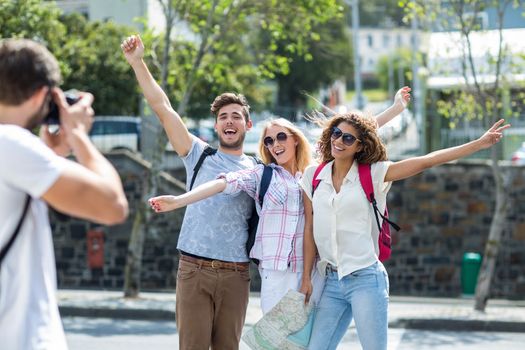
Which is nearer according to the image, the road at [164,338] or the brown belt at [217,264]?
the brown belt at [217,264]

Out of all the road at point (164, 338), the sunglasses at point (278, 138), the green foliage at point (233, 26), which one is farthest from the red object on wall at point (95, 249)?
the sunglasses at point (278, 138)

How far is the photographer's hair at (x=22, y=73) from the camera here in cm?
339

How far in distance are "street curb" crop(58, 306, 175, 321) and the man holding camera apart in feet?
32.8

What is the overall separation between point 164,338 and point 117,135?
400 inches

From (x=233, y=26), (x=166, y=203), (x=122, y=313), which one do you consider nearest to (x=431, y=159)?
(x=166, y=203)

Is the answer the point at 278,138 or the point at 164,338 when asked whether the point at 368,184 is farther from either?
the point at 164,338

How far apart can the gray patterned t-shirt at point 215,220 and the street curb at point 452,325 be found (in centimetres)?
661

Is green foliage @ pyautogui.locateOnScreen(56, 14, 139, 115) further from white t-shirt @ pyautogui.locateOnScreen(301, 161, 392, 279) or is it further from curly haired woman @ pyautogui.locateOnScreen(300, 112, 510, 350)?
white t-shirt @ pyautogui.locateOnScreen(301, 161, 392, 279)

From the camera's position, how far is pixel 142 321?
1324 centimetres

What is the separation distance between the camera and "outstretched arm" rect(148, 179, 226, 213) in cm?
573

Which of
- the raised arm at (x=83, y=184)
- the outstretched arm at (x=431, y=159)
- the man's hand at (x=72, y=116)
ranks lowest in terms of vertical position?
the outstretched arm at (x=431, y=159)

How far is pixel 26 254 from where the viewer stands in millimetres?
3408

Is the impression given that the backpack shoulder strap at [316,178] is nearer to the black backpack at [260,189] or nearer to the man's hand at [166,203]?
the black backpack at [260,189]

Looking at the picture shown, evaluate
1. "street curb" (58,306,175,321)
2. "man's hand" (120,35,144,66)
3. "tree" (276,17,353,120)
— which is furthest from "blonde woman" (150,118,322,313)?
"tree" (276,17,353,120)
